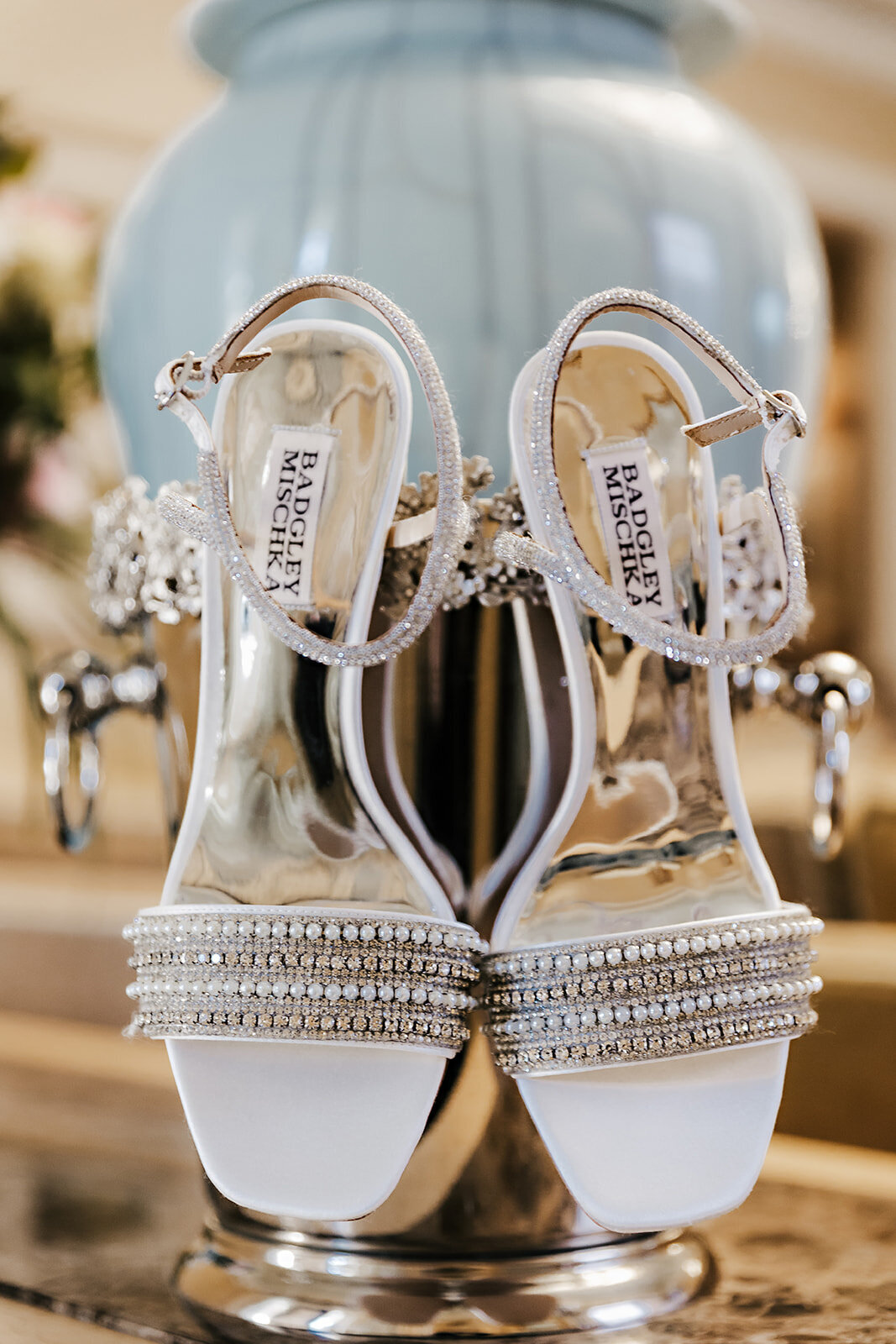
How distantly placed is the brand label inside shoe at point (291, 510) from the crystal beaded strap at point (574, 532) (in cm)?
8

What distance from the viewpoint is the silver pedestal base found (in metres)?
0.44

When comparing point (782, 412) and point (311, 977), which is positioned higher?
point (782, 412)

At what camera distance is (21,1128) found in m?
A: 0.73

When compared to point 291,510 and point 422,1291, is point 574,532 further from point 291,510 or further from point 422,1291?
point 422,1291

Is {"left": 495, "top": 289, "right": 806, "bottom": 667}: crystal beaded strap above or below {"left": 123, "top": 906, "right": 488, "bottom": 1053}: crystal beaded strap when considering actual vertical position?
above

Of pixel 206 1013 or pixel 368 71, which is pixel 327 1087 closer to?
pixel 206 1013

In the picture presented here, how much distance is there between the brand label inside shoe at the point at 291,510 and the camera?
0.46 meters

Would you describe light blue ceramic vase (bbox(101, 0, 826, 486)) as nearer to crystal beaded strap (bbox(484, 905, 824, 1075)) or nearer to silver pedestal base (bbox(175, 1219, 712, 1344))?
crystal beaded strap (bbox(484, 905, 824, 1075))

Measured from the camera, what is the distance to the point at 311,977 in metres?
0.39

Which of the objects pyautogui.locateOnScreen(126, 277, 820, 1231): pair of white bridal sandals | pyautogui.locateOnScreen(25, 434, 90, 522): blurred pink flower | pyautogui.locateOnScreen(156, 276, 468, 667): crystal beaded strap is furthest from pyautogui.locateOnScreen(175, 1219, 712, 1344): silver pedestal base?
pyautogui.locateOnScreen(25, 434, 90, 522): blurred pink flower

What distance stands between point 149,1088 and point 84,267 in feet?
1.89

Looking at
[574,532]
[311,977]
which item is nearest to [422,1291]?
[311,977]

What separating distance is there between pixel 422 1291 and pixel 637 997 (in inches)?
5.7

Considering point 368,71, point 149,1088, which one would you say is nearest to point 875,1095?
point 149,1088
